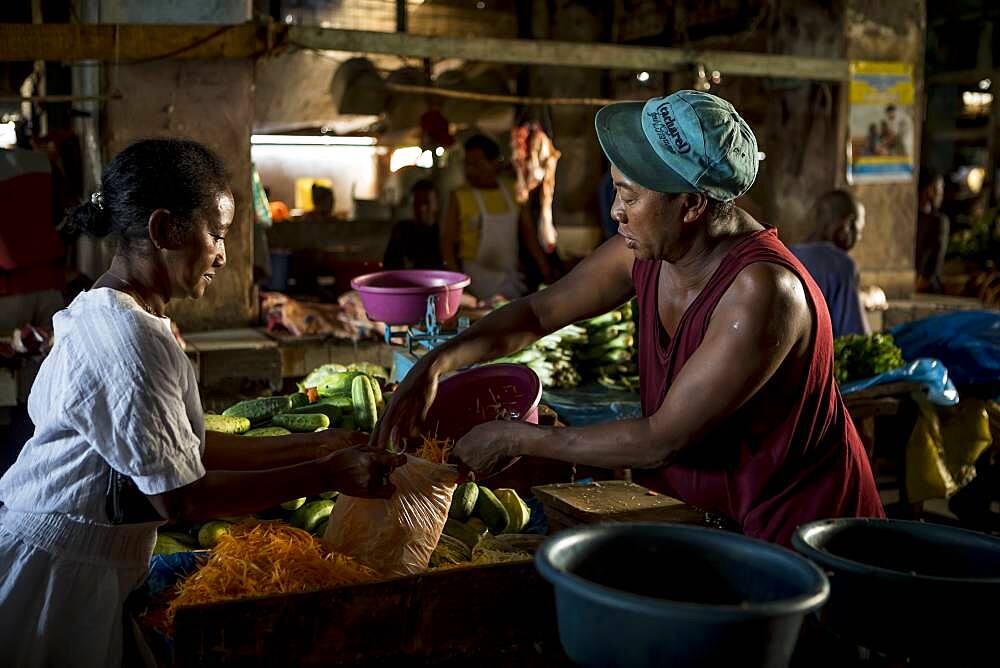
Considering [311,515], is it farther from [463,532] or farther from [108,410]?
[108,410]

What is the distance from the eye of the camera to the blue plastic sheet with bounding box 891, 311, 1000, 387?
648 centimetres

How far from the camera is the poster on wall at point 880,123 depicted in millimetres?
9180

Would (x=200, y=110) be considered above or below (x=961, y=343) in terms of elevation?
above

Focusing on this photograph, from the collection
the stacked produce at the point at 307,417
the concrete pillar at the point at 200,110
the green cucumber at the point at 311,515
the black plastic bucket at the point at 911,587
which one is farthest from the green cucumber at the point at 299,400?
the black plastic bucket at the point at 911,587

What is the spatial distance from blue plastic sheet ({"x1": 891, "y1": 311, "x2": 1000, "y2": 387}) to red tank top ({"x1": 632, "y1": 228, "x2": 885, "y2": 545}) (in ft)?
13.8

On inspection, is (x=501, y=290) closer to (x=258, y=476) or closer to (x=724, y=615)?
(x=258, y=476)

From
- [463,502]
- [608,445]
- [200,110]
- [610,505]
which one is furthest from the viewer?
[200,110]

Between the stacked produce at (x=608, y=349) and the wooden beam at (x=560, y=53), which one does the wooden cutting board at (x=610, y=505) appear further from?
the wooden beam at (x=560, y=53)

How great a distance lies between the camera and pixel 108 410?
2105 mm

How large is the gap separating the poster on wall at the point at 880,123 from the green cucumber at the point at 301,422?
6.72m

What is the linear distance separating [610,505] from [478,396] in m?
0.78

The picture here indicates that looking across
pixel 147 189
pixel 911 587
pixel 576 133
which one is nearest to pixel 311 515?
pixel 147 189

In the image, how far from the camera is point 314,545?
2598 mm

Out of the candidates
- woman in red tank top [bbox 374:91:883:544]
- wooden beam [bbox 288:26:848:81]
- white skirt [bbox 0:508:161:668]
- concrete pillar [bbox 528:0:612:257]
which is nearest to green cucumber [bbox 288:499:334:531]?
woman in red tank top [bbox 374:91:883:544]
